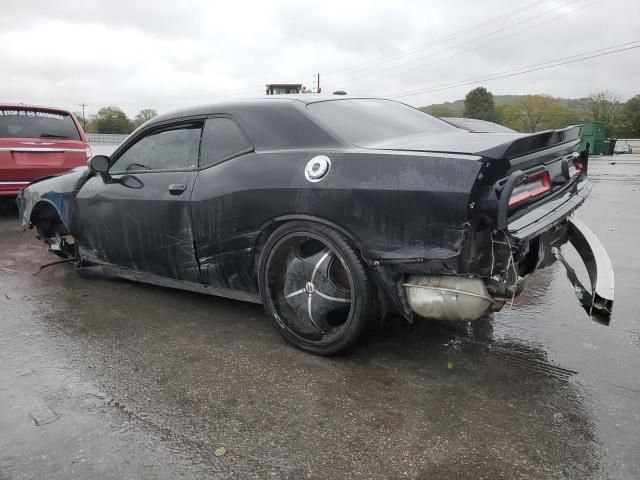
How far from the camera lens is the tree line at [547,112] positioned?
67.0 meters

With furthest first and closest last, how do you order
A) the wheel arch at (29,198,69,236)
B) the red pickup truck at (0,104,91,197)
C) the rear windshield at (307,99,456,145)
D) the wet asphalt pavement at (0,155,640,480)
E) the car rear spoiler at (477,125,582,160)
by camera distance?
the red pickup truck at (0,104,91,197) < the wheel arch at (29,198,69,236) < the rear windshield at (307,99,456,145) < the car rear spoiler at (477,125,582,160) < the wet asphalt pavement at (0,155,640,480)

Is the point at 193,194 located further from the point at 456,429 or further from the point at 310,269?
the point at 456,429

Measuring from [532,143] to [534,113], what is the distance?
346ft

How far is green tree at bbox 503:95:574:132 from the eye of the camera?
93.9 m

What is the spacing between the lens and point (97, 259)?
4.47 metres

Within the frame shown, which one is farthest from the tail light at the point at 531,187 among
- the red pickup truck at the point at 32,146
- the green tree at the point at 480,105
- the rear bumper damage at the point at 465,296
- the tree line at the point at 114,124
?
the green tree at the point at 480,105

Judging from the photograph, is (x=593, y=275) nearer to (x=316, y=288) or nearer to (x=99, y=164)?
(x=316, y=288)

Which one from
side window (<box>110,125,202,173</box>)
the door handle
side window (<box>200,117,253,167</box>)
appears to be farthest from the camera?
side window (<box>110,125,202,173</box>)

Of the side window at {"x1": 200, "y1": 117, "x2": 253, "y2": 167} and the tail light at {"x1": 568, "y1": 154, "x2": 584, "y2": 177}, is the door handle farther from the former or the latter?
the tail light at {"x1": 568, "y1": 154, "x2": 584, "y2": 177}

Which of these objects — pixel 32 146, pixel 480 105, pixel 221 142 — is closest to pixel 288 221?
pixel 221 142

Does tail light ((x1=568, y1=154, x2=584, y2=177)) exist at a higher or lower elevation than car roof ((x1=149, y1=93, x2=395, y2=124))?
lower

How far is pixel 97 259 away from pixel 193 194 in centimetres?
152

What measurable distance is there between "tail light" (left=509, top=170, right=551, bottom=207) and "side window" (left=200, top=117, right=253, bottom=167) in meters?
1.61

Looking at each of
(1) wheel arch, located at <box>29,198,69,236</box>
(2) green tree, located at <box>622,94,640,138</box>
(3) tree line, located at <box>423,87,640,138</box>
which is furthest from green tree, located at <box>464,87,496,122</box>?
(1) wheel arch, located at <box>29,198,69,236</box>
